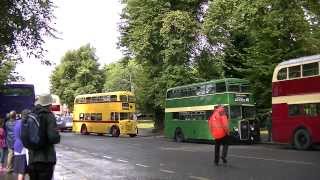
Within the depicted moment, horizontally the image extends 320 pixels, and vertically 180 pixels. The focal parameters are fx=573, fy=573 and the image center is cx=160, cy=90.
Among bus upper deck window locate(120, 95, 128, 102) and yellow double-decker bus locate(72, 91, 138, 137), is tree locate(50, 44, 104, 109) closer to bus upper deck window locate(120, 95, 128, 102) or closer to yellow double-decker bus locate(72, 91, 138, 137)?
yellow double-decker bus locate(72, 91, 138, 137)

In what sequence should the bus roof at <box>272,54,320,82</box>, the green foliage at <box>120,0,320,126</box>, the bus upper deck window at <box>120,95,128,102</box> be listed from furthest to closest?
1. the bus upper deck window at <box>120,95,128,102</box>
2. the green foliage at <box>120,0,320,126</box>
3. the bus roof at <box>272,54,320,82</box>

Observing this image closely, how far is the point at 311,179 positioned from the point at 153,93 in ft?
120

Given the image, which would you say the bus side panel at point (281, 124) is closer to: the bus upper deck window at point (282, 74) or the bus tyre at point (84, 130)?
the bus upper deck window at point (282, 74)

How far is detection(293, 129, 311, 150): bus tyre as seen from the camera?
26.7 metres

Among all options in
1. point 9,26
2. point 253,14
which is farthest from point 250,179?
point 253,14

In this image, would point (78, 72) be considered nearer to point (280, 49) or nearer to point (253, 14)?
point (280, 49)

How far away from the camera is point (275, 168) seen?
54.4 ft

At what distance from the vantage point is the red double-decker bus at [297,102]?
26406 millimetres

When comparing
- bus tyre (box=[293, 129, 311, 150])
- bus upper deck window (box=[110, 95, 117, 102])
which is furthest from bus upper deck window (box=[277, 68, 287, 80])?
bus upper deck window (box=[110, 95, 117, 102])

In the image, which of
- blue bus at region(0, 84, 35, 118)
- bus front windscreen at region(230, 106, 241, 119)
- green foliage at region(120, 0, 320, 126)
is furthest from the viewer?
green foliage at region(120, 0, 320, 126)

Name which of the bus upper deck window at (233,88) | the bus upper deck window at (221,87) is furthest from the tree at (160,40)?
the bus upper deck window at (233,88)

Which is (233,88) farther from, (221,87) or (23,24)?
(23,24)

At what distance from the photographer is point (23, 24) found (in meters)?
23.4

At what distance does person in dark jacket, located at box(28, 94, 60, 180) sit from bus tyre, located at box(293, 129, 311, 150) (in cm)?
2092
